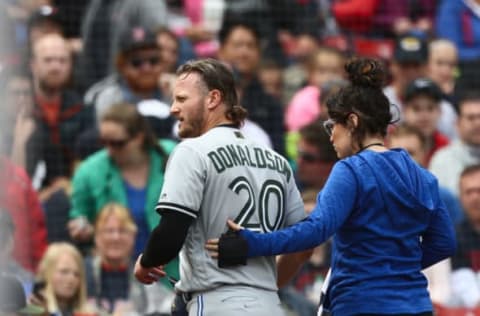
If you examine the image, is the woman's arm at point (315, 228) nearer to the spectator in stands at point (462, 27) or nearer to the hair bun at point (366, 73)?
the hair bun at point (366, 73)

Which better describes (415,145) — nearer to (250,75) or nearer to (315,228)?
(250,75)

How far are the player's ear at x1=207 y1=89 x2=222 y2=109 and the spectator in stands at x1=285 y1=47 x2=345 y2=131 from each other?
4480mm

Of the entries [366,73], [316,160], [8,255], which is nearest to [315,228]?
[366,73]

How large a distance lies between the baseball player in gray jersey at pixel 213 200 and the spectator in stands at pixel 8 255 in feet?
4.10

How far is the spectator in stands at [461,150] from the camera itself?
9344 mm

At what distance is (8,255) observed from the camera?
753 cm

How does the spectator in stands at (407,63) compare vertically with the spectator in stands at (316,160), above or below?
above

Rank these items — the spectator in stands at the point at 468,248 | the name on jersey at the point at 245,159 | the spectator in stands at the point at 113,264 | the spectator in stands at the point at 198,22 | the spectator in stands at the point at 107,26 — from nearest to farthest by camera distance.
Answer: the name on jersey at the point at 245,159, the spectator in stands at the point at 113,264, the spectator in stands at the point at 468,248, the spectator in stands at the point at 107,26, the spectator in stands at the point at 198,22

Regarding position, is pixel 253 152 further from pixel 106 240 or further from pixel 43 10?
pixel 43 10

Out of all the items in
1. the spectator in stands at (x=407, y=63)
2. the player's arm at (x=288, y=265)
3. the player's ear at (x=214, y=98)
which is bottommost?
the player's arm at (x=288, y=265)

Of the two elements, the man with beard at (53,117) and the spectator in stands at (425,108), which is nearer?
the man with beard at (53,117)

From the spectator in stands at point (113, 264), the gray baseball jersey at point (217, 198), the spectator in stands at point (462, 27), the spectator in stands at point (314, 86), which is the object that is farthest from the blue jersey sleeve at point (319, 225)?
the spectator in stands at point (462, 27)

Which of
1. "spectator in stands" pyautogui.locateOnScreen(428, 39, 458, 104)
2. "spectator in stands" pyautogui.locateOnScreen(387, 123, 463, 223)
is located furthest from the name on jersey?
"spectator in stands" pyautogui.locateOnScreen(428, 39, 458, 104)

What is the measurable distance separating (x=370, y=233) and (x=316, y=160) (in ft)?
13.7
